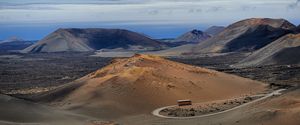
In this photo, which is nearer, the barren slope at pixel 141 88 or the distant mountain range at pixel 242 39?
the barren slope at pixel 141 88

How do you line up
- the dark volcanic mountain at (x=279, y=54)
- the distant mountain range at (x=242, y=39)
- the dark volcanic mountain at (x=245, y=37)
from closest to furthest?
the dark volcanic mountain at (x=279, y=54), the distant mountain range at (x=242, y=39), the dark volcanic mountain at (x=245, y=37)

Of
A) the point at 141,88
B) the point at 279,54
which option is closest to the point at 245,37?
the point at 279,54

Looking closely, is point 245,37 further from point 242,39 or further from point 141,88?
point 141,88

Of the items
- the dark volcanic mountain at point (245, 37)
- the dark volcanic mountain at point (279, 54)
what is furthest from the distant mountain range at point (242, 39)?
the dark volcanic mountain at point (279, 54)

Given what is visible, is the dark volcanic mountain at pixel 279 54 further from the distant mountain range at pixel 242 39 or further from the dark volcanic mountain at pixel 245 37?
the dark volcanic mountain at pixel 245 37

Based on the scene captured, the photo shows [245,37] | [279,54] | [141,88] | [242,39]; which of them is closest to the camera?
[141,88]

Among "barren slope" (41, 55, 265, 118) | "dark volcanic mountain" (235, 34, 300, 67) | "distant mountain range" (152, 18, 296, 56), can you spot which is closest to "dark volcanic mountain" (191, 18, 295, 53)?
"distant mountain range" (152, 18, 296, 56)

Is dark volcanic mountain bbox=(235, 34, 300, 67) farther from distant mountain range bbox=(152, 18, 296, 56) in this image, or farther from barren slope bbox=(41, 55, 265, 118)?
barren slope bbox=(41, 55, 265, 118)
